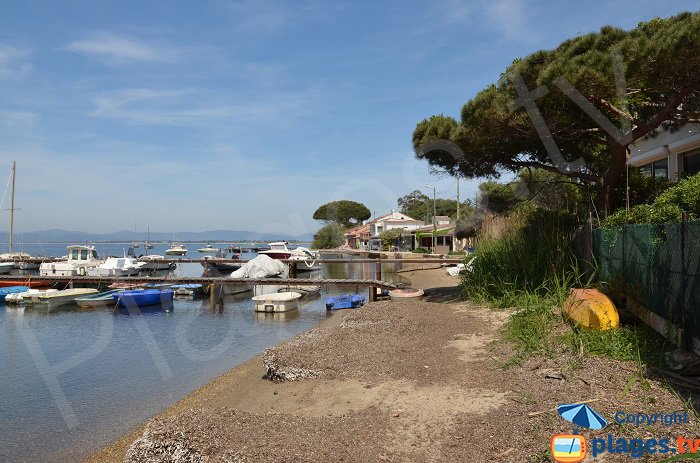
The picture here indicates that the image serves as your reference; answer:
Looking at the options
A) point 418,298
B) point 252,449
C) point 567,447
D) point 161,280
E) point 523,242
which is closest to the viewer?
point 567,447

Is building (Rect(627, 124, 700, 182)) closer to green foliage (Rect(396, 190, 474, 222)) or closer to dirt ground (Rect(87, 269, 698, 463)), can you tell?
dirt ground (Rect(87, 269, 698, 463))

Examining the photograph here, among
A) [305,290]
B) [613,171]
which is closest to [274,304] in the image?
[305,290]

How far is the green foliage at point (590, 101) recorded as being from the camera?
32.2 feet

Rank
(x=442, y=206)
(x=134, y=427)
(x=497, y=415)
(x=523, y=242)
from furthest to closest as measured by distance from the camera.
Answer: (x=442, y=206) → (x=523, y=242) → (x=134, y=427) → (x=497, y=415)

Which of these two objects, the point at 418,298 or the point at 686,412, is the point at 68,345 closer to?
the point at 418,298

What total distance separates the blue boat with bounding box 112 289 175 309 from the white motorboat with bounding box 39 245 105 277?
38.2ft

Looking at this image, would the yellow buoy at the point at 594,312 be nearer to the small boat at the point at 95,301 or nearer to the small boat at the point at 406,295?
the small boat at the point at 406,295

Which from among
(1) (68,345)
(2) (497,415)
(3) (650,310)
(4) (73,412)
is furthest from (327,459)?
(1) (68,345)

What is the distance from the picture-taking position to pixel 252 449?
5.08 m

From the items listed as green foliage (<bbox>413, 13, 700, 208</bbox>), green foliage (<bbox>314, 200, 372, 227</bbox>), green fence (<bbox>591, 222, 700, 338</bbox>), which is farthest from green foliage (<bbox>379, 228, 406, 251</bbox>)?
→ green fence (<bbox>591, 222, 700, 338</bbox>)

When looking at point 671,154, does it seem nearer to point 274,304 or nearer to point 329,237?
point 274,304

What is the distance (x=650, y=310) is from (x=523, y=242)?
6480 millimetres

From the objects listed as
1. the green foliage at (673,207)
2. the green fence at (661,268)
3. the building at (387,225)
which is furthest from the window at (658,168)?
the building at (387,225)

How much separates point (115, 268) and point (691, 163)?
37.0m
